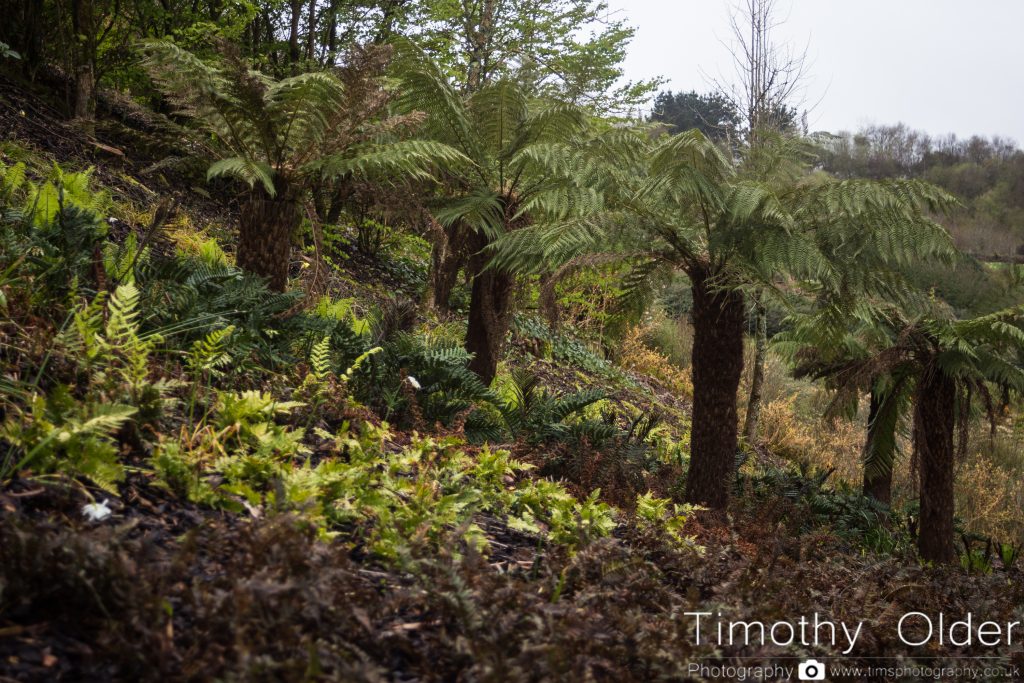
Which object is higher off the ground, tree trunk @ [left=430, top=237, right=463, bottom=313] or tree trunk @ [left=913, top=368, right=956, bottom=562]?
tree trunk @ [left=430, top=237, right=463, bottom=313]

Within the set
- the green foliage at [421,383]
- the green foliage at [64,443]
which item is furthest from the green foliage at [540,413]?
the green foliage at [64,443]

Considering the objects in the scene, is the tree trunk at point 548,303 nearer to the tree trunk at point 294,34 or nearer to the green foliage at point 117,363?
the green foliage at point 117,363

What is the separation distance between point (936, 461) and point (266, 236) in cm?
415

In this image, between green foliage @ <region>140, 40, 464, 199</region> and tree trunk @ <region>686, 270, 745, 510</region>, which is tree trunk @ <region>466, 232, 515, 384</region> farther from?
tree trunk @ <region>686, 270, 745, 510</region>

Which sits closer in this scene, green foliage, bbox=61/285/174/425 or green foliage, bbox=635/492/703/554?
green foliage, bbox=61/285/174/425

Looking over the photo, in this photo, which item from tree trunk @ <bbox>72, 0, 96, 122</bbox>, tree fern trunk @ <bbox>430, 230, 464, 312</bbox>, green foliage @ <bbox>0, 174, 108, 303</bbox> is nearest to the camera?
green foliage @ <bbox>0, 174, 108, 303</bbox>

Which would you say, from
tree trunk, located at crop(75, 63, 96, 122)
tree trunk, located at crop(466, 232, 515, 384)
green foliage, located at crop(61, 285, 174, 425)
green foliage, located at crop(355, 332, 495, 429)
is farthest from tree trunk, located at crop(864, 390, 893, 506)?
tree trunk, located at crop(75, 63, 96, 122)

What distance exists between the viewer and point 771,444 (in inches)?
358

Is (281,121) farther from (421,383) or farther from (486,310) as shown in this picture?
(486,310)

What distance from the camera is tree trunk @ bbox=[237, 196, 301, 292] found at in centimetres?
386

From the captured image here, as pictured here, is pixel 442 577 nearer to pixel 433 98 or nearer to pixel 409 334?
pixel 409 334

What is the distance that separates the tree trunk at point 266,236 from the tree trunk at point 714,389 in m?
2.21

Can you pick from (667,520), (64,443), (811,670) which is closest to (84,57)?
(64,443)

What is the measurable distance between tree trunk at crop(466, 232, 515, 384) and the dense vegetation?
0.02 meters
